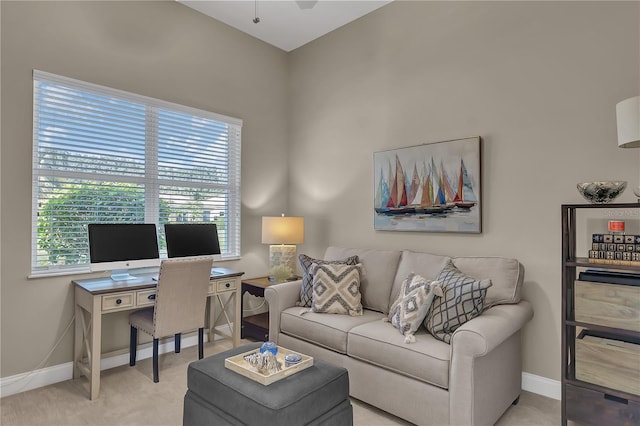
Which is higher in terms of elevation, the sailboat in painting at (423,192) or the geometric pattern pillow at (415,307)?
the sailboat in painting at (423,192)

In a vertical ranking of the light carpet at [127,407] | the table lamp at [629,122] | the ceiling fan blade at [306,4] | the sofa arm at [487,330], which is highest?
the ceiling fan blade at [306,4]

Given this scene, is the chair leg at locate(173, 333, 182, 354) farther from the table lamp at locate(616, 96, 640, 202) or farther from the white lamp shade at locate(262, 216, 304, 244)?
the table lamp at locate(616, 96, 640, 202)

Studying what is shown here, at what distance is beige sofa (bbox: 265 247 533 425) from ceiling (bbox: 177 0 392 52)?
2.41m

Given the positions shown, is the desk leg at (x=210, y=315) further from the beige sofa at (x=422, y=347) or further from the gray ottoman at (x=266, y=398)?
the gray ottoman at (x=266, y=398)

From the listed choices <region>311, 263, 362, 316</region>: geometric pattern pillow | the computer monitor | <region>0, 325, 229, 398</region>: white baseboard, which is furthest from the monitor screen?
<region>311, 263, 362, 316</region>: geometric pattern pillow

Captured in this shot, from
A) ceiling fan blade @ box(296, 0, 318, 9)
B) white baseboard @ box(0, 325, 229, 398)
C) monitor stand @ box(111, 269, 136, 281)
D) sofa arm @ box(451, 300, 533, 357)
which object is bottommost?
white baseboard @ box(0, 325, 229, 398)

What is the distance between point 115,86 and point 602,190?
3578 millimetres

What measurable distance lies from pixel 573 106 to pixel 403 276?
5.47 ft

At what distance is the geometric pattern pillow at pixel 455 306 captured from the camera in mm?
2176

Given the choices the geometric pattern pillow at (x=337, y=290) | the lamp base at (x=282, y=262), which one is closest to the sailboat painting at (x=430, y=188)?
the geometric pattern pillow at (x=337, y=290)

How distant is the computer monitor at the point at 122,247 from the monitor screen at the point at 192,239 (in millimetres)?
139

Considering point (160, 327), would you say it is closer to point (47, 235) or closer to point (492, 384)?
point (47, 235)

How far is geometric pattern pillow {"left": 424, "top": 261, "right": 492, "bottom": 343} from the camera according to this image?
218 cm

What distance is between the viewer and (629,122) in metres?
1.85
